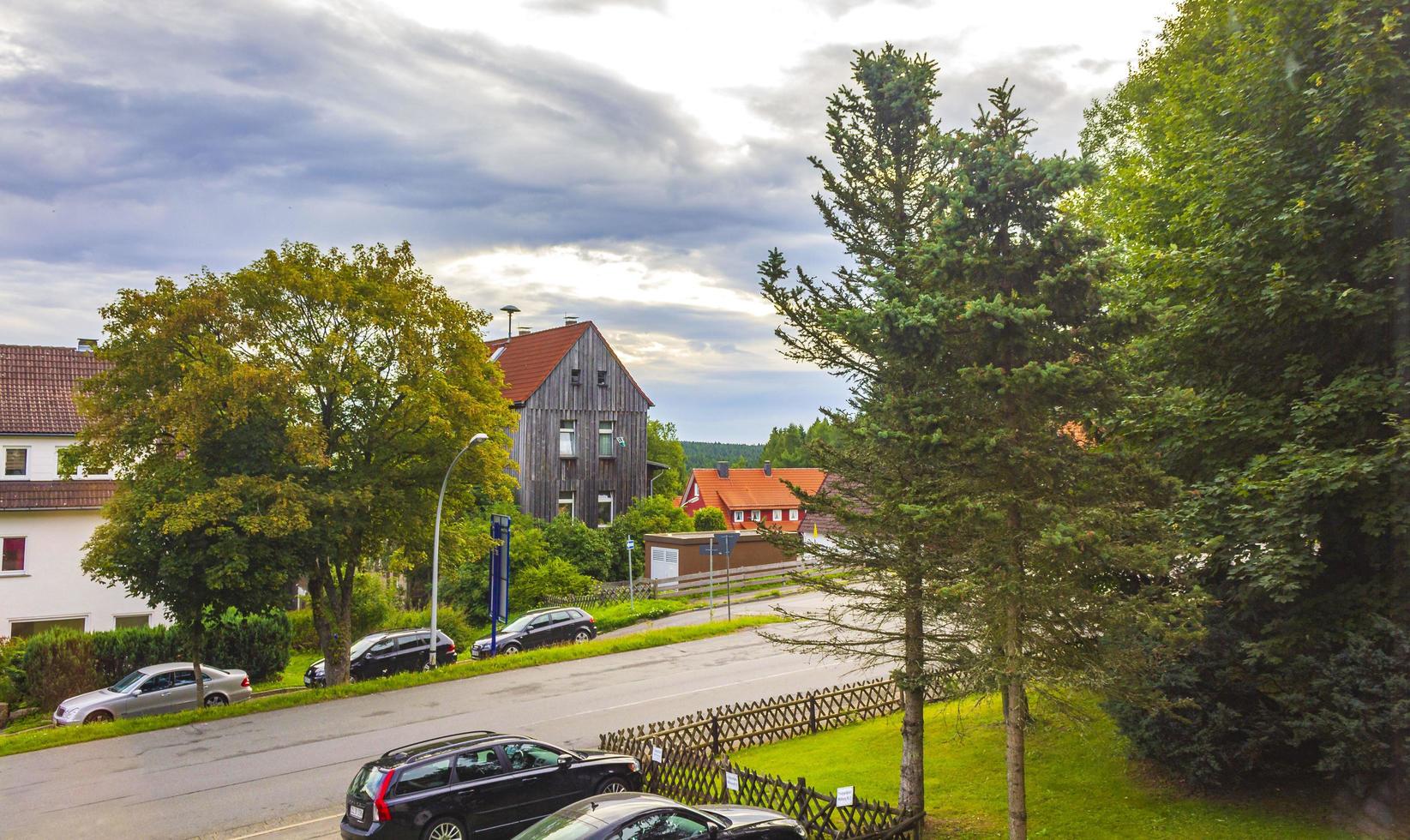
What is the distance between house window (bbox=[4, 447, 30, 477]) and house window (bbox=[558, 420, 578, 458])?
21987 mm

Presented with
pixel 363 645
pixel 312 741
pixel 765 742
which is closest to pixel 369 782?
pixel 312 741

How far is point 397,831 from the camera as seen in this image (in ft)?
37.4

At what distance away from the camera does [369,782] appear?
1169 cm

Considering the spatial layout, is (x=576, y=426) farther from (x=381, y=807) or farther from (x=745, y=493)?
(x=381, y=807)

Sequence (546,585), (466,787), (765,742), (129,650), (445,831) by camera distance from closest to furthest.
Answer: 1. (445,831)
2. (466,787)
3. (765,742)
4. (129,650)
5. (546,585)

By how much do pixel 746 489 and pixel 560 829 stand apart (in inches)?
2416

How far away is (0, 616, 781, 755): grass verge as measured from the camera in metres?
A: 19.4

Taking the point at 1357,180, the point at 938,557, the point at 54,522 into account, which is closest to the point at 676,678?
the point at 938,557

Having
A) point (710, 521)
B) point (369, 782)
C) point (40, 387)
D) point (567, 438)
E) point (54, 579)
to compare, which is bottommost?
point (369, 782)

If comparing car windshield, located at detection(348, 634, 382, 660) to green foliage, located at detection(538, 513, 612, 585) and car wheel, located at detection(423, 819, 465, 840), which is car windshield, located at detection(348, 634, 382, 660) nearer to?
green foliage, located at detection(538, 513, 612, 585)

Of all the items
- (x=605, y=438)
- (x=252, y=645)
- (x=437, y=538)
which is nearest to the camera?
(x=437, y=538)

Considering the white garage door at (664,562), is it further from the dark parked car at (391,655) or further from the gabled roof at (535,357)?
the dark parked car at (391,655)

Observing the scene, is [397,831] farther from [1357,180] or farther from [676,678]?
[1357,180]

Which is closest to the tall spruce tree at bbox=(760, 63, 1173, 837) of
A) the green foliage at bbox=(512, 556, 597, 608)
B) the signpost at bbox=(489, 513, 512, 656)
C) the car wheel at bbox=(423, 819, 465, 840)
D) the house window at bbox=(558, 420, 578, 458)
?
the car wheel at bbox=(423, 819, 465, 840)
